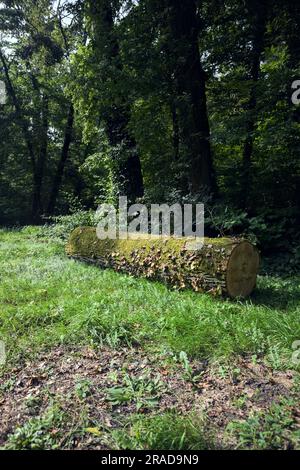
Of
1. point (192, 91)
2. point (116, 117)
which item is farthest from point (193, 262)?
point (116, 117)

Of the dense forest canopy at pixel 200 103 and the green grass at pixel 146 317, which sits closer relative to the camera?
the green grass at pixel 146 317

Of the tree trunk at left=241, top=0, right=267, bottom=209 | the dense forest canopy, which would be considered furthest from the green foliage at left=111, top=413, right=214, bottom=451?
the tree trunk at left=241, top=0, right=267, bottom=209

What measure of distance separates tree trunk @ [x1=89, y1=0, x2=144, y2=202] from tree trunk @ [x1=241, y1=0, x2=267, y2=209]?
9.61 feet

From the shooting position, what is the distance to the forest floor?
248cm

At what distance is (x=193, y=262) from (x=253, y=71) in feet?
18.8

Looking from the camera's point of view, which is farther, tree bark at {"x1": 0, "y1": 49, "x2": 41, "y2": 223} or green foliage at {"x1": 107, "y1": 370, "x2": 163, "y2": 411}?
tree bark at {"x1": 0, "y1": 49, "x2": 41, "y2": 223}

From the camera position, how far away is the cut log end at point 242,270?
16.3 feet

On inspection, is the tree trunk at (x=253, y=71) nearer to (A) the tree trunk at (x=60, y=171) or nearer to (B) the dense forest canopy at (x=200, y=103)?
(B) the dense forest canopy at (x=200, y=103)

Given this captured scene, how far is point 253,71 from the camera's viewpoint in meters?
8.55

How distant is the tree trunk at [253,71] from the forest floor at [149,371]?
10.8 feet

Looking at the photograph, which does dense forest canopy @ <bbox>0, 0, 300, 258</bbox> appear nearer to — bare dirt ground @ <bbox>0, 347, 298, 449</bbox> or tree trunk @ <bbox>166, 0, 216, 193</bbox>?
tree trunk @ <bbox>166, 0, 216, 193</bbox>

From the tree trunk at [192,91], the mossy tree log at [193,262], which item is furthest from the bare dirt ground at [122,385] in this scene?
the tree trunk at [192,91]

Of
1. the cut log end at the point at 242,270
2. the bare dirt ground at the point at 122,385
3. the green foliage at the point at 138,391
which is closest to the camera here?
the bare dirt ground at the point at 122,385
